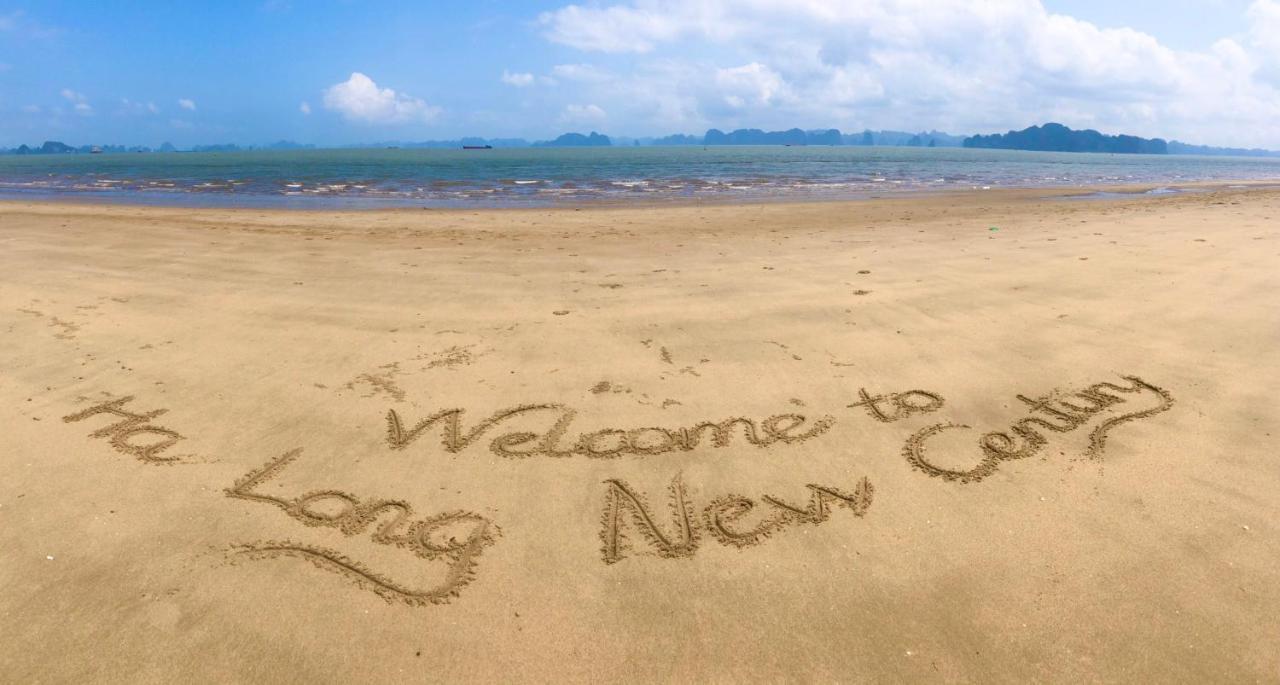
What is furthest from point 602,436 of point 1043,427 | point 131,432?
point 131,432

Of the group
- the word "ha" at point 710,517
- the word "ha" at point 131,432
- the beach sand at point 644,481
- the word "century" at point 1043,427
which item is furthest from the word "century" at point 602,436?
the word "ha" at point 131,432

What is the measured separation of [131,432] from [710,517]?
393cm

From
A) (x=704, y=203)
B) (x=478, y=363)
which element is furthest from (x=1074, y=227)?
(x=478, y=363)

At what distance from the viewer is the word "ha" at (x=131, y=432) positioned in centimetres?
407

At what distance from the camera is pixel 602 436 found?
4.24 metres

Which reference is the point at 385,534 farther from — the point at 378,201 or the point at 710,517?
the point at 378,201

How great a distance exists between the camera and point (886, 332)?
6.06m

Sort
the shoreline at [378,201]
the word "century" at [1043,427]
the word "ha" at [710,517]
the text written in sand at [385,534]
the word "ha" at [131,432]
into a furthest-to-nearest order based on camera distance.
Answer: the shoreline at [378,201], the word "ha" at [131,432], the word "century" at [1043,427], the word "ha" at [710,517], the text written in sand at [385,534]

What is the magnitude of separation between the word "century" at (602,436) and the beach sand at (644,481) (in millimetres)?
24

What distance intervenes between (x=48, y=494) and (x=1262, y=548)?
6.46 meters

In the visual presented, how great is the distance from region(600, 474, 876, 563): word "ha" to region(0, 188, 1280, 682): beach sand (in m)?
0.02

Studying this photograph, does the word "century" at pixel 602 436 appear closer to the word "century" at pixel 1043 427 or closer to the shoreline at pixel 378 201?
the word "century" at pixel 1043 427

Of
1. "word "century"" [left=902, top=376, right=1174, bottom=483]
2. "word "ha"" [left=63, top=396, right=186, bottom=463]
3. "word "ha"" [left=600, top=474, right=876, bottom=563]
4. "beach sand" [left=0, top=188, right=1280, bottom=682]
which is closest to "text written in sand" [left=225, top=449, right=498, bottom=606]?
"beach sand" [left=0, top=188, right=1280, bottom=682]

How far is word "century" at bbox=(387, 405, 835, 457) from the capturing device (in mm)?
4086
